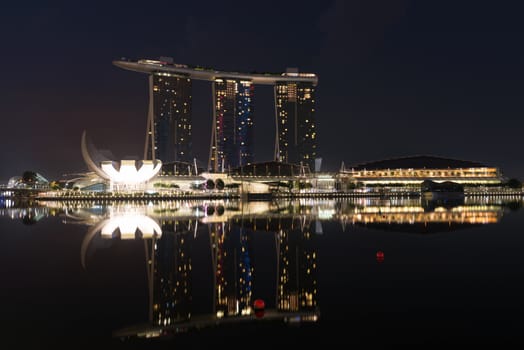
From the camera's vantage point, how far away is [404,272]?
35.8ft

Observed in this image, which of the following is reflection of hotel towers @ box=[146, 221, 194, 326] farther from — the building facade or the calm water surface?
the building facade

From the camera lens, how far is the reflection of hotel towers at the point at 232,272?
8031mm

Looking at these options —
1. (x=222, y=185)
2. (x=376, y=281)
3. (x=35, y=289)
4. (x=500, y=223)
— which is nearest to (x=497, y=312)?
(x=376, y=281)

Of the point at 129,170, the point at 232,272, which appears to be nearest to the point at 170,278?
the point at 232,272

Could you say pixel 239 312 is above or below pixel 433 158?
below

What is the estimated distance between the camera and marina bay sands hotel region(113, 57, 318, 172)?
9819 centimetres

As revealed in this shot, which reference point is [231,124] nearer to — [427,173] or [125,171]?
[427,173]

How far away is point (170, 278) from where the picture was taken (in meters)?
10.1

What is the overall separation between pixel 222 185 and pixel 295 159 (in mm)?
45625

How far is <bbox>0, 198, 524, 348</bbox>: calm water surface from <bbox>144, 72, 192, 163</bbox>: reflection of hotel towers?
8232cm

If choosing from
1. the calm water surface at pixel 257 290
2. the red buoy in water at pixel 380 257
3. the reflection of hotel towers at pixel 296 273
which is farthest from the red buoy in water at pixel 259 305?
the red buoy in water at pixel 380 257

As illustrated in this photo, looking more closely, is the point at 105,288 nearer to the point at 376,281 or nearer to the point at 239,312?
the point at 239,312

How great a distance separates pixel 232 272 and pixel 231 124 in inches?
3957

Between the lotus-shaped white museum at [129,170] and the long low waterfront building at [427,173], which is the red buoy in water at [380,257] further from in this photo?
the long low waterfront building at [427,173]
